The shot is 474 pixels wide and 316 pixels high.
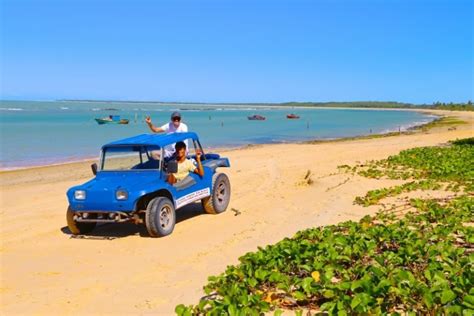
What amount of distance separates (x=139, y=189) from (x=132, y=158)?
128cm

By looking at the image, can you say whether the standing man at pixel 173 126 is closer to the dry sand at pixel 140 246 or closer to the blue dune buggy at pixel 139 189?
the blue dune buggy at pixel 139 189

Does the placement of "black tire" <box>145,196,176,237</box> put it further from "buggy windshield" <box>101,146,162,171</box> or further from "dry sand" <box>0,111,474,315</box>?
"buggy windshield" <box>101,146,162,171</box>

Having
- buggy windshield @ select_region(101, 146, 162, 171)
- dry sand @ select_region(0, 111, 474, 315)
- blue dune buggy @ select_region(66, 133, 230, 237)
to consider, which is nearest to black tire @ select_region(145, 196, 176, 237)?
blue dune buggy @ select_region(66, 133, 230, 237)

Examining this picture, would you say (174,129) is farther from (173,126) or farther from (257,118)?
(257,118)

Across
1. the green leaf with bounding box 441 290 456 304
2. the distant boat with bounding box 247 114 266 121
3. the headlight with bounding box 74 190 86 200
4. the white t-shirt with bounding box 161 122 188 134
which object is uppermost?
the white t-shirt with bounding box 161 122 188 134

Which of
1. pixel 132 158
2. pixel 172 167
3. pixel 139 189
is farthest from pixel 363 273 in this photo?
pixel 132 158

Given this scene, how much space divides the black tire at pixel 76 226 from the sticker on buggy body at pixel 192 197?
1.64m

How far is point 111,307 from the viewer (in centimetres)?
494

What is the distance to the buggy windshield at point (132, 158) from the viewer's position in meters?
8.37

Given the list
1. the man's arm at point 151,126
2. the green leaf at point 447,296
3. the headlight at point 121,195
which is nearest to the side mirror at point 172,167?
the headlight at point 121,195

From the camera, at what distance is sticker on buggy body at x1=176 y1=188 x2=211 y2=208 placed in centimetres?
823

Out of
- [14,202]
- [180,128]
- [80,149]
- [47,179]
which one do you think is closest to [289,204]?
[180,128]

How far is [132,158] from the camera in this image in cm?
848

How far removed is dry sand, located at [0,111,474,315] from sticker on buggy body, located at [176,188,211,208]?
19.0 inches
